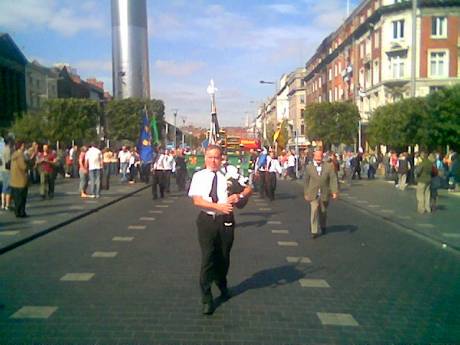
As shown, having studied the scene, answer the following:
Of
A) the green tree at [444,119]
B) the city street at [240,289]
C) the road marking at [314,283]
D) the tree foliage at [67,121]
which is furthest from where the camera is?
the tree foliage at [67,121]

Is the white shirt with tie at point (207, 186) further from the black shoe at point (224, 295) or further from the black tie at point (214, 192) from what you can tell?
the black shoe at point (224, 295)

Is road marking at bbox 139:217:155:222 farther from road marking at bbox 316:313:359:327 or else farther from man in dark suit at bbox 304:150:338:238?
road marking at bbox 316:313:359:327

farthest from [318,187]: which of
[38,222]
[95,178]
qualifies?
[95,178]

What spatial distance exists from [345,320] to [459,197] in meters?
16.7

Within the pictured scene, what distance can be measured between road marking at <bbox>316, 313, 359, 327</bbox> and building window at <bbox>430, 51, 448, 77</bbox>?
4849 centimetres

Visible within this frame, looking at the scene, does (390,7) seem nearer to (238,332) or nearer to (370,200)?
(370,200)

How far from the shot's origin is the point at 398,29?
167 feet

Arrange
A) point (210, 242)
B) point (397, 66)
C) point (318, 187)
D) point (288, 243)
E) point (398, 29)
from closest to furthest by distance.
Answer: point (210, 242)
point (288, 243)
point (318, 187)
point (398, 29)
point (397, 66)

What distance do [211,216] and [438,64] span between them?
4947 cm

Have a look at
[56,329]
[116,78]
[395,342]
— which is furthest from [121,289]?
[116,78]

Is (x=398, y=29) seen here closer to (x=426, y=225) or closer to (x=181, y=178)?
(x=181, y=178)

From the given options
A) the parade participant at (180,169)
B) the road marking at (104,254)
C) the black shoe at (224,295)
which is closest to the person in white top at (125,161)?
the parade participant at (180,169)

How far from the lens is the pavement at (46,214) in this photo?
10406mm

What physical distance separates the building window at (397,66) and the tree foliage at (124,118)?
97.8ft
